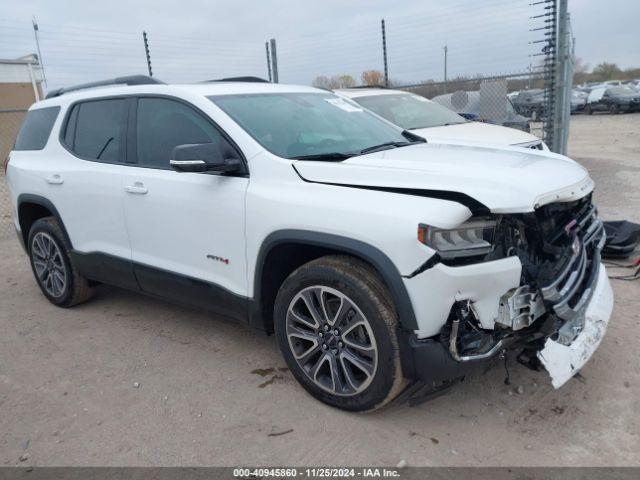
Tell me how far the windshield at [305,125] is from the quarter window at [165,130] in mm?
190

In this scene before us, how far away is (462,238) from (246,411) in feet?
5.17

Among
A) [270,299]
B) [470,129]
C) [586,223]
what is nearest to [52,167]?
[270,299]

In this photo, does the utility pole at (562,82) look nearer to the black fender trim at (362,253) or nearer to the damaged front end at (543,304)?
the damaged front end at (543,304)

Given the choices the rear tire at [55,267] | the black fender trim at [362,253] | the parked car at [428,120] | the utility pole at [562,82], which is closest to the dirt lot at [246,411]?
the rear tire at [55,267]

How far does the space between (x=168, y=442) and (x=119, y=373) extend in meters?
0.98

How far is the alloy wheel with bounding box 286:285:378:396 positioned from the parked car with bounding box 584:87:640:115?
29529mm

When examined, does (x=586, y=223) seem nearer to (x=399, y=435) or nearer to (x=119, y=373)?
(x=399, y=435)

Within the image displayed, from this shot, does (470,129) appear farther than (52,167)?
Yes

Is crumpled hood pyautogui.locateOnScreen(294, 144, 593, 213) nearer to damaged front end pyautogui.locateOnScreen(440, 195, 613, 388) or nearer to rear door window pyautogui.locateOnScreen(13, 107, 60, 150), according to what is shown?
damaged front end pyautogui.locateOnScreen(440, 195, 613, 388)

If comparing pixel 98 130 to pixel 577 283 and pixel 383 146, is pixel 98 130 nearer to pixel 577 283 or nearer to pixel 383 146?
pixel 383 146

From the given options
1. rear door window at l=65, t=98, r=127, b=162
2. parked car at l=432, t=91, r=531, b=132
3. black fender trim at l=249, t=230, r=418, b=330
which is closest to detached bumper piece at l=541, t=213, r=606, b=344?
black fender trim at l=249, t=230, r=418, b=330

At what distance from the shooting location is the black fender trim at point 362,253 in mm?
2684

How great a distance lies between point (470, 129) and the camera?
7.18 m

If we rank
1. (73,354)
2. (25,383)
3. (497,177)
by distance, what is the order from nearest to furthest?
1. (497,177)
2. (25,383)
3. (73,354)
